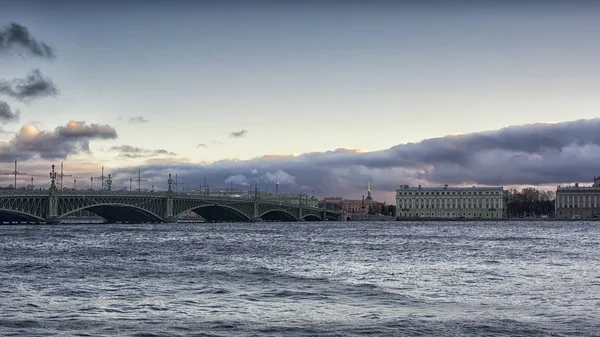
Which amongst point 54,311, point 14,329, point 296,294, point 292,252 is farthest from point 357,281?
point 292,252

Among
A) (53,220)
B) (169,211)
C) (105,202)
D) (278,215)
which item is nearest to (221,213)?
(169,211)

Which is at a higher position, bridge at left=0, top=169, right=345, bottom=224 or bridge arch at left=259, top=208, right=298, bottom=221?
bridge at left=0, top=169, right=345, bottom=224

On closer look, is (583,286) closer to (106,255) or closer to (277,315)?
(277,315)

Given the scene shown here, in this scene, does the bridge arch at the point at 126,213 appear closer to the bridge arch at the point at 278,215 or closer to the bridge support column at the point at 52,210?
the bridge support column at the point at 52,210

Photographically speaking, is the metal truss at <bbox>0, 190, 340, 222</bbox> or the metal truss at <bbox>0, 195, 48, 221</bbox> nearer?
the metal truss at <bbox>0, 195, 48, 221</bbox>

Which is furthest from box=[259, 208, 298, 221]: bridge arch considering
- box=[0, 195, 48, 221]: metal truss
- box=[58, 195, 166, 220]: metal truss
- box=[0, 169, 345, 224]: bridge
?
box=[0, 195, 48, 221]: metal truss

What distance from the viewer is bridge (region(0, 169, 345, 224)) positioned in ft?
333

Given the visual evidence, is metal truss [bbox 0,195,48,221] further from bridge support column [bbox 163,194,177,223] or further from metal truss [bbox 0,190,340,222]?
bridge support column [bbox 163,194,177,223]

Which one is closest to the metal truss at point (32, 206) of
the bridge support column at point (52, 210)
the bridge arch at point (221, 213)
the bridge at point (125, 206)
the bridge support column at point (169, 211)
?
the bridge at point (125, 206)

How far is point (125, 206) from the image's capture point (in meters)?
110

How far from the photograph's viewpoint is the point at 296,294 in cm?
2708

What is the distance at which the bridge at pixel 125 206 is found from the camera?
101438mm

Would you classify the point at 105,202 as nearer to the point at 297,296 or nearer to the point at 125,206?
the point at 125,206

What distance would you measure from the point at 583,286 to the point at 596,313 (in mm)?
8038
